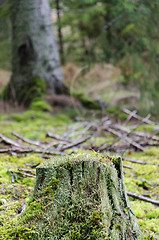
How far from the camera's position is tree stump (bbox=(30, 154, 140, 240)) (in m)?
1.49

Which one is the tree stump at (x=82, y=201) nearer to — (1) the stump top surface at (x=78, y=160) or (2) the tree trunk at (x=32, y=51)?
(1) the stump top surface at (x=78, y=160)

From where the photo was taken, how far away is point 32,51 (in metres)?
7.33

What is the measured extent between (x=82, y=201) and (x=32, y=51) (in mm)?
6469

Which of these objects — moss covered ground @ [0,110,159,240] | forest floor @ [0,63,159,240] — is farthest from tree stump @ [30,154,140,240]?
forest floor @ [0,63,159,240]

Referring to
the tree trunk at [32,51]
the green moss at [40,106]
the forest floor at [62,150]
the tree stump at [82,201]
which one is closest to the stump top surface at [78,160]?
the tree stump at [82,201]

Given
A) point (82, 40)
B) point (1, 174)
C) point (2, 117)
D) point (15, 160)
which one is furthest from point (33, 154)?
point (82, 40)

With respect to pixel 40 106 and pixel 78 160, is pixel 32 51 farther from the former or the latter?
pixel 78 160

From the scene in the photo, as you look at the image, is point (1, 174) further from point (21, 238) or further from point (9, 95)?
point (9, 95)

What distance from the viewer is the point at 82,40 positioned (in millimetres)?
13500

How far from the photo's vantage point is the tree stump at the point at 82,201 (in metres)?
1.49

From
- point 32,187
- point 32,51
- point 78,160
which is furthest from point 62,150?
point 32,51

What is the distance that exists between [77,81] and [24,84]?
15.8 ft

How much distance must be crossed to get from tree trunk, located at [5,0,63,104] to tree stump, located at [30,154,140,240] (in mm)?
5716

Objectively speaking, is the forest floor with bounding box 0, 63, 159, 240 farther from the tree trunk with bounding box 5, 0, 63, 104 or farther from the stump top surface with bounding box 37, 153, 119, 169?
the tree trunk with bounding box 5, 0, 63, 104
